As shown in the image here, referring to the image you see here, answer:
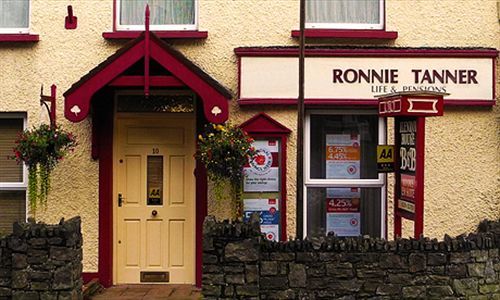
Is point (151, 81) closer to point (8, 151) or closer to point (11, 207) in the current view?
point (8, 151)

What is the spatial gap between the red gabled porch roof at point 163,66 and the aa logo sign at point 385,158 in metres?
1.83

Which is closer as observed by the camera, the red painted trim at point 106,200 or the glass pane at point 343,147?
the red painted trim at point 106,200

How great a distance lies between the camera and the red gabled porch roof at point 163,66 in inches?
318

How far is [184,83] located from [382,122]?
106 inches

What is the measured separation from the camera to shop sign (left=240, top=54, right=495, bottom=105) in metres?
8.81

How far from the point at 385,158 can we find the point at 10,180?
4840 millimetres

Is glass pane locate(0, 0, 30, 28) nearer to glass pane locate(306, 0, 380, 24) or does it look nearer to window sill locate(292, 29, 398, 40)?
window sill locate(292, 29, 398, 40)

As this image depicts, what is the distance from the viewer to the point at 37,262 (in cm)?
730

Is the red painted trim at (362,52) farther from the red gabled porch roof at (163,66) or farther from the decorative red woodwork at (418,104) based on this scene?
the decorative red woodwork at (418,104)

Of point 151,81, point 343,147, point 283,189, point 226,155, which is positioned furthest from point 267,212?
point 151,81

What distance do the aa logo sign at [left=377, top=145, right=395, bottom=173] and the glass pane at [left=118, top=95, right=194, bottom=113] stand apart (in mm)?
2617

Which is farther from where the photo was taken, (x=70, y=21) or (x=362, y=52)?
(x=70, y=21)

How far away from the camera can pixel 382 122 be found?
9078 millimetres

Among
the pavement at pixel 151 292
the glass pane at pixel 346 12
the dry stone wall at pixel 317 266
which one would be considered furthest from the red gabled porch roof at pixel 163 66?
the pavement at pixel 151 292
